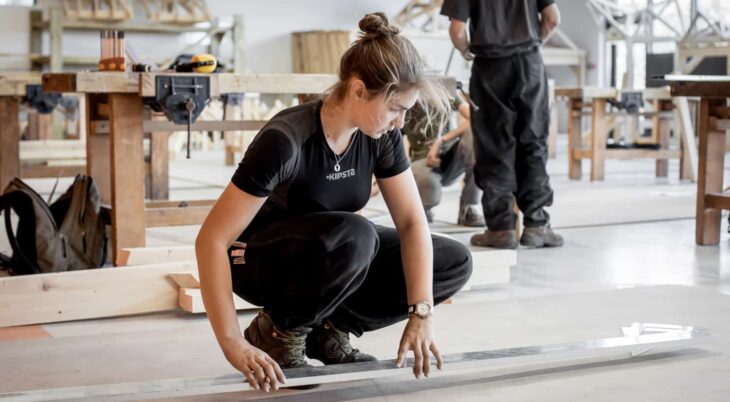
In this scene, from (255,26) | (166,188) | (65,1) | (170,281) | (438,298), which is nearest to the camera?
(438,298)

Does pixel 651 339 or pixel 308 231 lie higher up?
pixel 308 231

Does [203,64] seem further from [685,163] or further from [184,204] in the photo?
[685,163]

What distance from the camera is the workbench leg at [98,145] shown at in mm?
3943

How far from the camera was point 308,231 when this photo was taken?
1.98 m

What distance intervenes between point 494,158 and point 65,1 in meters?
7.84

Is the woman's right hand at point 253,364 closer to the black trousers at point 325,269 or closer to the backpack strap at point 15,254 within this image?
the black trousers at point 325,269

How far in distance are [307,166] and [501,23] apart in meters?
2.31

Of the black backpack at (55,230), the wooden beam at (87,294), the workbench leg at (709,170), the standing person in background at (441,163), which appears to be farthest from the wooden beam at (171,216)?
the workbench leg at (709,170)

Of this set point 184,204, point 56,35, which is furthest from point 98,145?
point 56,35

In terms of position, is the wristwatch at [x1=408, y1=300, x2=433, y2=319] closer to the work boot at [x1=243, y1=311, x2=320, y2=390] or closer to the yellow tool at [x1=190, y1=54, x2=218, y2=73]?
the work boot at [x1=243, y1=311, x2=320, y2=390]

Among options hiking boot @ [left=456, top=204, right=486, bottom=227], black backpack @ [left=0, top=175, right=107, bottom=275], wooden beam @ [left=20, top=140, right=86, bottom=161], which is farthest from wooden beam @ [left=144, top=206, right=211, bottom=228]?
wooden beam @ [left=20, top=140, right=86, bottom=161]

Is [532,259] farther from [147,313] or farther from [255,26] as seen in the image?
[255,26]

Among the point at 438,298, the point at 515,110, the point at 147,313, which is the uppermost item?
the point at 515,110

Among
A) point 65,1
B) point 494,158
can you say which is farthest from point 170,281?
point 65,1
